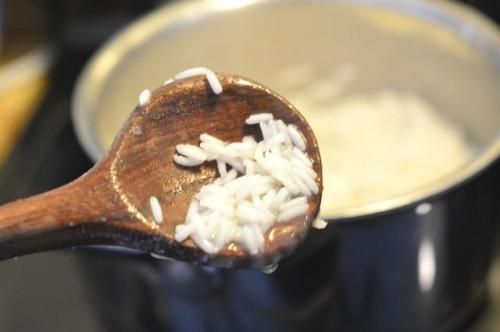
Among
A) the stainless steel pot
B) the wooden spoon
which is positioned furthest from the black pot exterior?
the wooden spoon

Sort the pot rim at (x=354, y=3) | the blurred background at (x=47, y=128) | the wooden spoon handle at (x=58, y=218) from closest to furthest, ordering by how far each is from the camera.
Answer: the wooden spoon handle at (x=58, y=218)
the pot rim at (x=354, y=3)
the blurred background at (x=47, y=128)

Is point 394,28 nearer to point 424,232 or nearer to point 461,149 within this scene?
point 461,149

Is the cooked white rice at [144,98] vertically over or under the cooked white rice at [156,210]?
over

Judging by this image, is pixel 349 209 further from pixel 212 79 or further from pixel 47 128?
pixel 47 128

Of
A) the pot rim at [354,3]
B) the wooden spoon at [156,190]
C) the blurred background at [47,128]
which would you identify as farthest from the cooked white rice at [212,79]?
the blurred background at [47,128]

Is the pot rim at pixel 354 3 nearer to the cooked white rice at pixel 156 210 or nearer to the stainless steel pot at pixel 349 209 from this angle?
the stainless steel pot at pixel 349 209

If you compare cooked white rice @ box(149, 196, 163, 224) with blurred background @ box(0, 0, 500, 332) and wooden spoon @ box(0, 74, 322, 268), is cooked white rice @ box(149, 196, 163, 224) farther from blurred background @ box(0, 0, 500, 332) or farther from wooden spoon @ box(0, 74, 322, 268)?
blurred background @ box(0, 0, 500, 332)
